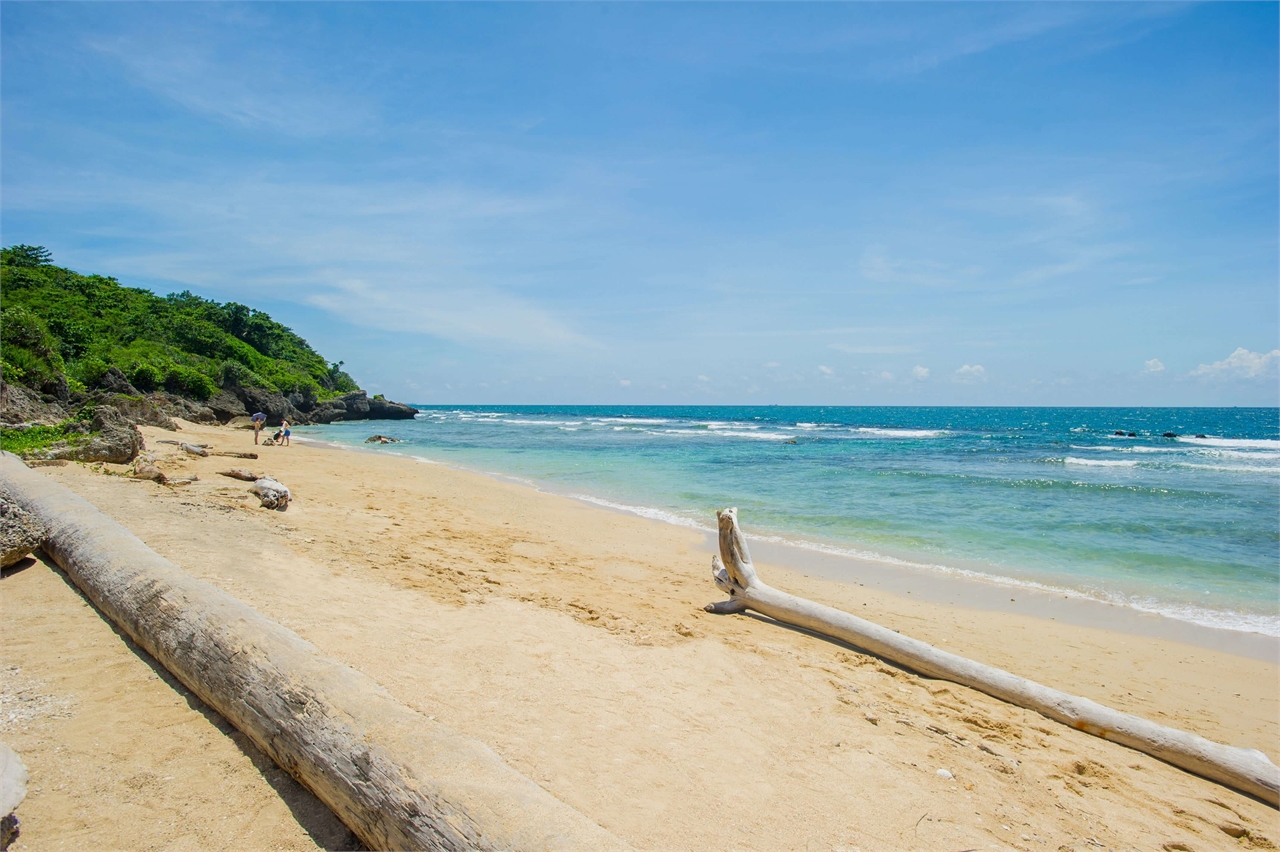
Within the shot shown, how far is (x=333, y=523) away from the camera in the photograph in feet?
28.3

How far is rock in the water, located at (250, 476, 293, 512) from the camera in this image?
880 cm

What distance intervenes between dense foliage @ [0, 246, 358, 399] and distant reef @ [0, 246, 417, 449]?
70mm

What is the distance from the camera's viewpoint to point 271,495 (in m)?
8.88

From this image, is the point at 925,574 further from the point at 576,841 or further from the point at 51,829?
the point at 51,829

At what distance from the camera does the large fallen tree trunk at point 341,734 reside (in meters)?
2.30

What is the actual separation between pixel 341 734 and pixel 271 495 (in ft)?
24.3

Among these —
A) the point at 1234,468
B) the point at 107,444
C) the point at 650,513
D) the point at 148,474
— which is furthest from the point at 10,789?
the point at 1234,468

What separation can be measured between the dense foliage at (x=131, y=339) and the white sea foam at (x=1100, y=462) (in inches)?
1521

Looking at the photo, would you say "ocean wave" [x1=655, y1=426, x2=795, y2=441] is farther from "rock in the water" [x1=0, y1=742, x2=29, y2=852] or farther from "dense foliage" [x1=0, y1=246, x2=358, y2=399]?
"rock in the water" [x1=0, y1=742, x2=29, y2=852]

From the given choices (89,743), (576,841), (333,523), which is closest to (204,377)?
(333,523)

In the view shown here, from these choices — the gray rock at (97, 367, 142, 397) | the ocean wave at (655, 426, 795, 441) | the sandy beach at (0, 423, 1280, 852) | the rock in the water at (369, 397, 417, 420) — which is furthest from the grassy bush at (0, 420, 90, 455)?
the rock in the water at (369, 397, 417, 420)

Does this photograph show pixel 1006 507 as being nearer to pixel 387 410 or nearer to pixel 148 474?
pixel 148 474

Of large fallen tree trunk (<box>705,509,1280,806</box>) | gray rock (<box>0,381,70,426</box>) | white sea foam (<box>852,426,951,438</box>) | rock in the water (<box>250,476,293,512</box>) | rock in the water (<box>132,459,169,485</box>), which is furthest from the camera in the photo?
white sea foam (<box>852,426,951,438</box>)

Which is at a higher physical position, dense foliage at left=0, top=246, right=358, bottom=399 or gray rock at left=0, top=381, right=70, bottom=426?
dense foliage at left=0, top=246, right=358, bottom=399
